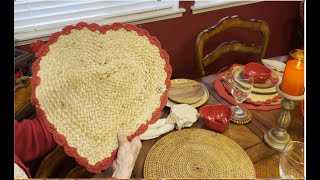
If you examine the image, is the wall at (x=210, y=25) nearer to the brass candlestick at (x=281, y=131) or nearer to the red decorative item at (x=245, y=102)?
the red decorative item at (x=245, y=102)

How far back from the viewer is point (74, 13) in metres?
1.58

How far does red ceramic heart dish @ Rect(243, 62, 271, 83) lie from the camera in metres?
A: 1.24

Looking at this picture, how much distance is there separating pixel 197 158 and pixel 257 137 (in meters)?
0.24

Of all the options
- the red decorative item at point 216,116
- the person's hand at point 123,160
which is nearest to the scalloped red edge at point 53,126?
the person's hand at point 123,160

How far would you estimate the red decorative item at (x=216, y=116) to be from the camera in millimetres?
1005

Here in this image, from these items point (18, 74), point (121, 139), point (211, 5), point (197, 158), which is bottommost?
point (197, 158)

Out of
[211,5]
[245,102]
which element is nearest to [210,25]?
[211,5]

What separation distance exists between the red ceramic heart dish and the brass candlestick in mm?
306

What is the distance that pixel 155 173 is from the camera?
2.80 ft

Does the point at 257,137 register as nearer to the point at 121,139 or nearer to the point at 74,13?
the point at 121,139

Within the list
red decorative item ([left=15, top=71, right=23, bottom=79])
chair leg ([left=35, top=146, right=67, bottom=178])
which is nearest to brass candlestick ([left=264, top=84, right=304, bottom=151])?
chair leg ([left=35, top=146, right=67, bottom=178])

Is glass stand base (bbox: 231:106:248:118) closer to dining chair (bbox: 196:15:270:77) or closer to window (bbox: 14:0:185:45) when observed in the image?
dining chair (bbox: 196:15:270:77)

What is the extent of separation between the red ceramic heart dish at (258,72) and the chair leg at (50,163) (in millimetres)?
777

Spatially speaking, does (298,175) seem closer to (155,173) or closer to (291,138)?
(291,138)
